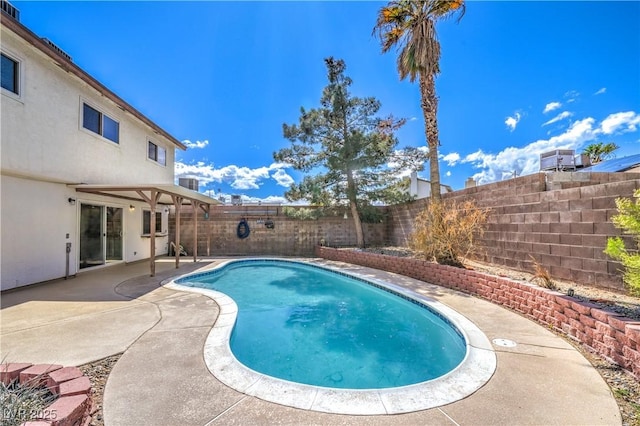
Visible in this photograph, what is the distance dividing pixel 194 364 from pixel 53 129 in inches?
357

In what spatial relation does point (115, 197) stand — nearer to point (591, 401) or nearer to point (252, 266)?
point (252, 266)

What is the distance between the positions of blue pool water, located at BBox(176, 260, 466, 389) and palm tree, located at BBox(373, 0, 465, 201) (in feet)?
16.7

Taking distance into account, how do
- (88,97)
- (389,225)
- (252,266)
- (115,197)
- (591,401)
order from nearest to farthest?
(591,401) → (88,97) → (115,197) → (252,266) → (389,225)

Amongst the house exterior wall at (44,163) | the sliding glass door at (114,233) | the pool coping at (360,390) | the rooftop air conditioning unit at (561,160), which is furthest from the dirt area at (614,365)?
the sliding glass door at (114,233)

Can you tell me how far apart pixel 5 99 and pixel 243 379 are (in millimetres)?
9244

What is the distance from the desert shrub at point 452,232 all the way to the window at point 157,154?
1346 cm

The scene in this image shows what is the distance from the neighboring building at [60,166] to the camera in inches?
297

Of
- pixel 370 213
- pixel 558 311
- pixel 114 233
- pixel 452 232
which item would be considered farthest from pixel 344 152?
pixel 114 233

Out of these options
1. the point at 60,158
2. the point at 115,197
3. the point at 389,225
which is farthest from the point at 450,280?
the point at 115,197

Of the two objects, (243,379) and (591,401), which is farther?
(243,379)

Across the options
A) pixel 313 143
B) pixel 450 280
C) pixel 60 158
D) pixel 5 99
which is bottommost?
pixel 450 280

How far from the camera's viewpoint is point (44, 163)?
324 inches

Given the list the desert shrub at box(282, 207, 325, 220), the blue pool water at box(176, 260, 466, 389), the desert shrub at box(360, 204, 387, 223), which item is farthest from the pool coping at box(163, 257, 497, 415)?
the desert shrub at box(282, 207, 325, 220)

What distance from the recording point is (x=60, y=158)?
8.83m
